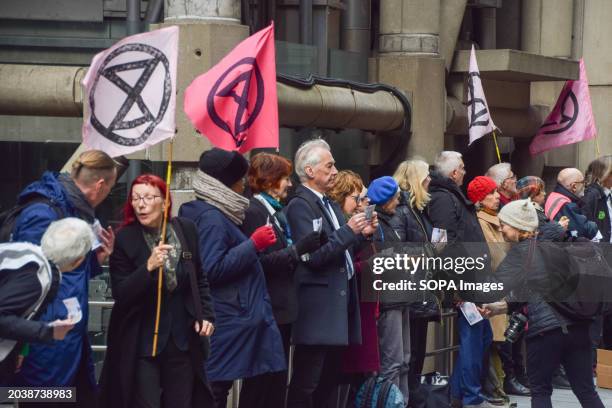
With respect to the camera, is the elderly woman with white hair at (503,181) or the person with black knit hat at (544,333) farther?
the elderly woman with white hair at (503,181)

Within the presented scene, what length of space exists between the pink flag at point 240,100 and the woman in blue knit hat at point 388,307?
5.59 feet

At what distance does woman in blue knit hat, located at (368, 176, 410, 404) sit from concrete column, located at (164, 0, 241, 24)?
216 cm

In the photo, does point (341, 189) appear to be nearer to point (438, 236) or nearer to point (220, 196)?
point (438, 236)

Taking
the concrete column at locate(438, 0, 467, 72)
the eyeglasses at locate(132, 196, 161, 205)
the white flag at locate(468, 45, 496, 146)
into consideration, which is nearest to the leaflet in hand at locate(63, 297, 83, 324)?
the eyeglasses at locate(132, 196, 161, 205)

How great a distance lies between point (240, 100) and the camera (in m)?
8.85

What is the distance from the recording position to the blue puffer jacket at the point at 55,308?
22.7 ft

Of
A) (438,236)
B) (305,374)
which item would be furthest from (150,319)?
(438,236)

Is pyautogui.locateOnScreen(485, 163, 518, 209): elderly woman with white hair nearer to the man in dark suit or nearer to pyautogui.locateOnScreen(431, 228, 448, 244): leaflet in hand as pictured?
pyautogui.locateOnScreen(431, 228, 448, 244): leaflet in hand

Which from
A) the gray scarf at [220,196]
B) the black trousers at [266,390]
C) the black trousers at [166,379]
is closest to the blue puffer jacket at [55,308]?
the black trousers at [166,379]

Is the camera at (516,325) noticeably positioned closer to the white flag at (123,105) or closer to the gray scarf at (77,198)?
the white flag at (123,105)

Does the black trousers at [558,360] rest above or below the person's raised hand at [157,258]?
below

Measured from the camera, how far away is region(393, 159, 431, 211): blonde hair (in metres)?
11.1

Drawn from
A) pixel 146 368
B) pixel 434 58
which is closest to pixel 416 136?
pixel 434 58

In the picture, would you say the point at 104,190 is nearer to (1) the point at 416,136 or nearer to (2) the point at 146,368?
(2) the point at 146,368
